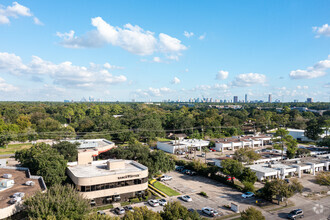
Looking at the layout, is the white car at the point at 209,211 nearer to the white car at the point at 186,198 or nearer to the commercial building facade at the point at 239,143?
the white car at the point at 186,198

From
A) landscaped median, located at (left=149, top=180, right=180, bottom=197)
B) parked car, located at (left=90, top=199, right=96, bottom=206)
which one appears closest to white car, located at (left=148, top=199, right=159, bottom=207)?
landscaped median, located at (left=149, top=180, right=180, bottom=197)

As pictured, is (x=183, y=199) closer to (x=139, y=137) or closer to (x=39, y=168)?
(x=39, y=168)

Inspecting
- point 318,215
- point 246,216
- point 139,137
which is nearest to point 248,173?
point 318,215

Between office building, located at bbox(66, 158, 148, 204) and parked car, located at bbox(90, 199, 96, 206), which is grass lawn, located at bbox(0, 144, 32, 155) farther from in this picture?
parked car, located at bbox(90, 199, 96, 206)

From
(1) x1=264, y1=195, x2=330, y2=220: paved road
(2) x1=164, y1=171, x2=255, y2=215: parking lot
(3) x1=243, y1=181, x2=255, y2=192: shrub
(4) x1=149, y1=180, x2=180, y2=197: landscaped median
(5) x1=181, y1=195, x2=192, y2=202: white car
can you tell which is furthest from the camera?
(3) x1=243, y1=181, x2=255, y2=192: shrub

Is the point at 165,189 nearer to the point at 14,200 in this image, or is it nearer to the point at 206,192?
the point at 206,192

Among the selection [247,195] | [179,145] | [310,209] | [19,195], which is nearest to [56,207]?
[19,195]
